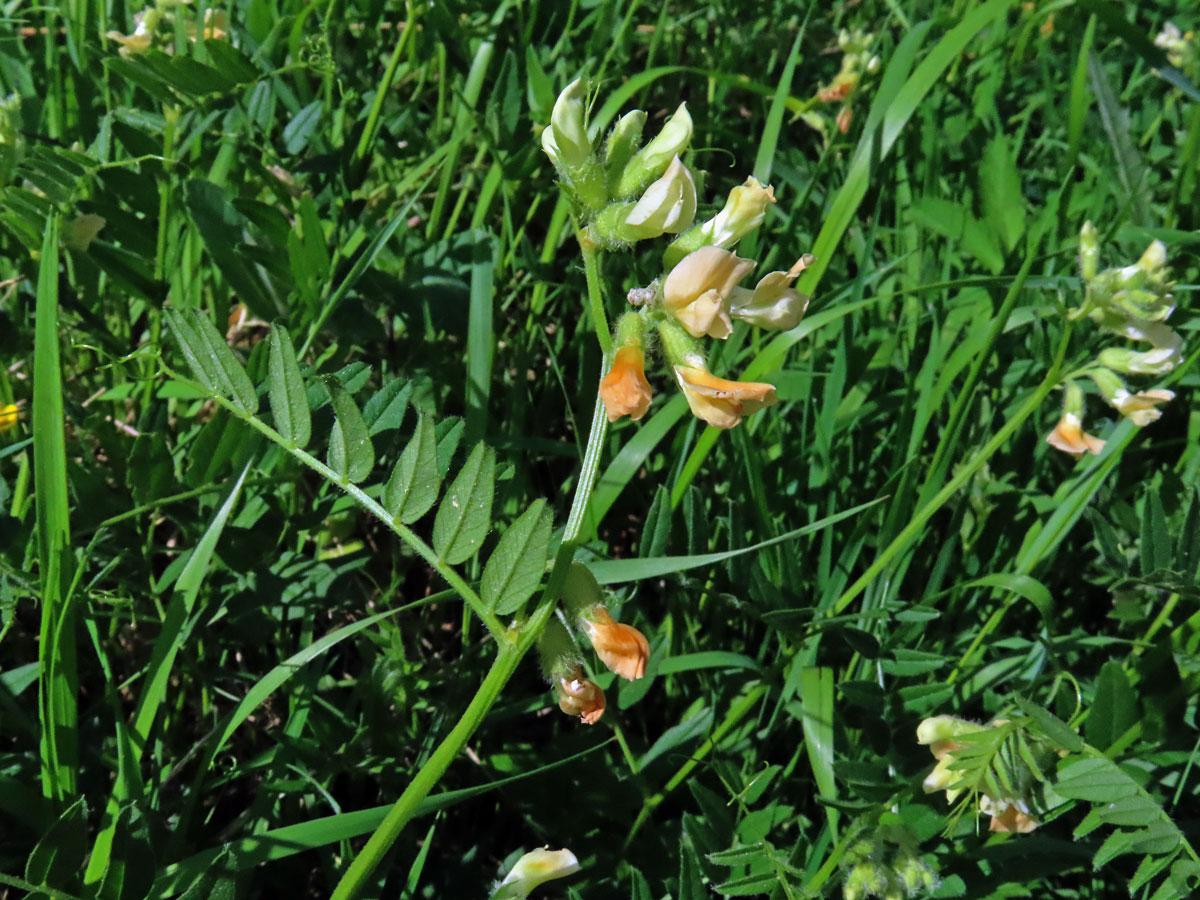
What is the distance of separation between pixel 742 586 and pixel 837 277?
96cm

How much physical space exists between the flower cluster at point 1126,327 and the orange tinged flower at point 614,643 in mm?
970

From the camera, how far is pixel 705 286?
1.08 metres

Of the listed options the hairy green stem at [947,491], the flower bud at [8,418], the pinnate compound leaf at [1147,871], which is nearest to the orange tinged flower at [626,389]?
the hairy green stem at [947,491]

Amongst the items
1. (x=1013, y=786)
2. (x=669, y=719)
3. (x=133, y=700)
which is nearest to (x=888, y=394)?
(x=669, y=719)

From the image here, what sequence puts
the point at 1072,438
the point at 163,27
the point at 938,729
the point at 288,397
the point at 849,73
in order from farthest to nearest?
the point at 849,73 < the point at 163,27 < the point at 1072,438 < the point at 938,729 < the point at 288,397

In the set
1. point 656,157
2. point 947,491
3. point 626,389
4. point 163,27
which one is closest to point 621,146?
point 656,157

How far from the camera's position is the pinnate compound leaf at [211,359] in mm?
1280

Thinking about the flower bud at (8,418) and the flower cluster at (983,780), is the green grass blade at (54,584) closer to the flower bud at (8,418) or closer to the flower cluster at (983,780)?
the flower bud at (8,418)

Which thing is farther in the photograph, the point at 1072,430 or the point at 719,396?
the point at 1072,430

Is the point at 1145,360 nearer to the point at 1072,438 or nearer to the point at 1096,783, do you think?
the point at 1072,438

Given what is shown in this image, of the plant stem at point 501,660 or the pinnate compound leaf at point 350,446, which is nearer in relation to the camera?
the plant stem at point 501,660

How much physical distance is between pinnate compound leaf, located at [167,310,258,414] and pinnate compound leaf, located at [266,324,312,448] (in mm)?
55

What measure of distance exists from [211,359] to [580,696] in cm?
61

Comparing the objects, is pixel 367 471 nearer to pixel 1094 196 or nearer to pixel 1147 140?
pixel 1094 196
